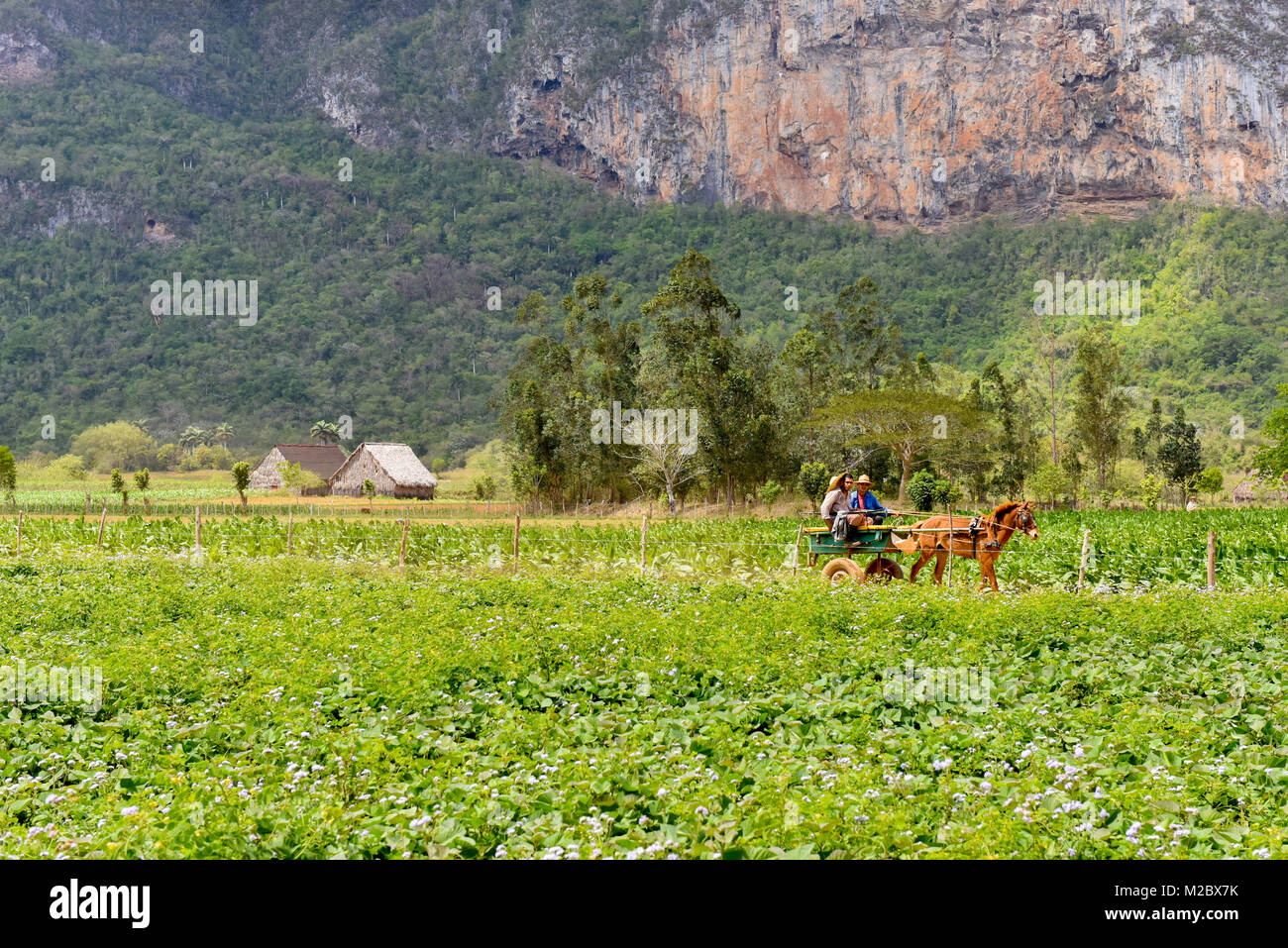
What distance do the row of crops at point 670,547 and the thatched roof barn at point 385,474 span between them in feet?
114

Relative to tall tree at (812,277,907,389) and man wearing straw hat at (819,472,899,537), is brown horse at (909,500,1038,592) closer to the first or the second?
man wearing straw hat at (819,472,899,537)

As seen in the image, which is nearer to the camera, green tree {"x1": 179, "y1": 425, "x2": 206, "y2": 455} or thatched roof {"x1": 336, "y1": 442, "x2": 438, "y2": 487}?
thatched roof {"x1": 336, "y1": 442, "x2": 438, "y2": 487}

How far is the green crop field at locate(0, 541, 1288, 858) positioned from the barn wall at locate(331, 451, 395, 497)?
193 feet

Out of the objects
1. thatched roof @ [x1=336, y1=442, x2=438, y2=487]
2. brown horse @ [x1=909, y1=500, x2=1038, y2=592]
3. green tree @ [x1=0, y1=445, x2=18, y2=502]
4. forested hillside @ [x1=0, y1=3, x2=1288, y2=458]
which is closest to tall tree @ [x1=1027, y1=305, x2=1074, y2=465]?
forested hillside @ [x1=0, y1=3, x2=1288, y2=458]

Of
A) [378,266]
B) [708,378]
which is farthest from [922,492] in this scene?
[378,266]

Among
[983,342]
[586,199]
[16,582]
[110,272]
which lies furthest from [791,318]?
[16,582]

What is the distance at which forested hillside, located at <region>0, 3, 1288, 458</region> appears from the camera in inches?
4710

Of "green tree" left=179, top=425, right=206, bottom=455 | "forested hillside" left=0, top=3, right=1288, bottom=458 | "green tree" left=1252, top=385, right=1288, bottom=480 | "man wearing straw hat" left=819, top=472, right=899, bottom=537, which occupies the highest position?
"forested hillside" left=0, top=3, right=1288, bottom=458

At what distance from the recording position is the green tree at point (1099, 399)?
2621 inches

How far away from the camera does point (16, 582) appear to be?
62.7 ft

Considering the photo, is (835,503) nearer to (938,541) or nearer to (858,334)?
(938,541)

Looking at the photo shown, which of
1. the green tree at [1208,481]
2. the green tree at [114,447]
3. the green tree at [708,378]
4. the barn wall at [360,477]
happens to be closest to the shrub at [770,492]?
the green tree at [708,378]

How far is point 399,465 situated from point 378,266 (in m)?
93.6
